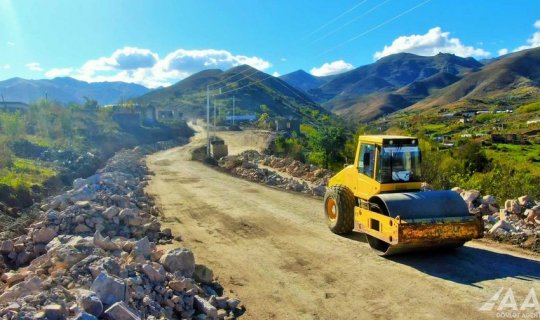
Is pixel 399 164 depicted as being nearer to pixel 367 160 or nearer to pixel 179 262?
pixel 367 160

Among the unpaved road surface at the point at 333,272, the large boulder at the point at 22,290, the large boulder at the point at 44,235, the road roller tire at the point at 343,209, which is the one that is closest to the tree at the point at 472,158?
the unpaved road surface at the point at 333,272

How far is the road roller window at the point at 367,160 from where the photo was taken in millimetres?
11717

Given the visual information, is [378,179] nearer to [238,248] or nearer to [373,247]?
[373,247]

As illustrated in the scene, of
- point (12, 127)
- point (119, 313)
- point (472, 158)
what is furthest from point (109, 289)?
point (12, 127)

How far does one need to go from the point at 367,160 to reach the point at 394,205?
70.5 inches

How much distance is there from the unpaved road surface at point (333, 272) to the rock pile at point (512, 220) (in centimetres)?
71

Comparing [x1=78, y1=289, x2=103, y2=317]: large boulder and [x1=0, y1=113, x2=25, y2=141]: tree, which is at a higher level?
[x1=0, y1=113, x2=25, y2=141]: tree

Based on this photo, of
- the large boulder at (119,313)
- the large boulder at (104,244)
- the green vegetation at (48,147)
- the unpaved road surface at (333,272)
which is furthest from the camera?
the green vegetation at (48,147)

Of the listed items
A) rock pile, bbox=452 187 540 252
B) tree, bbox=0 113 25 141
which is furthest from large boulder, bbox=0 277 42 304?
tree, bbox=0 113 25 141

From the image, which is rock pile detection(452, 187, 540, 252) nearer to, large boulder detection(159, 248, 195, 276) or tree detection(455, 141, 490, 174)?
large boulder detection(159, 248, 195, 276)

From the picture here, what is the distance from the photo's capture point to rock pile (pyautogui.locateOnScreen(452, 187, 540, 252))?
11672 millimetres

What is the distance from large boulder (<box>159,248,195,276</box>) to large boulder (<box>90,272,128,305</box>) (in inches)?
86.1

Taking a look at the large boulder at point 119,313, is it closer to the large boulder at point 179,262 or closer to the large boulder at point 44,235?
the large boulder at point 179,262

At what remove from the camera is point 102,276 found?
7.26 m
